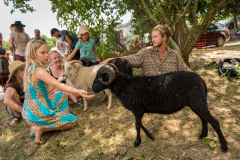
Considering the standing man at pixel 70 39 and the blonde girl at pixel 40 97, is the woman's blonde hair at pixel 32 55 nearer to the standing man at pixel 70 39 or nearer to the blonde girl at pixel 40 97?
the blonde girl at pixel 40 97

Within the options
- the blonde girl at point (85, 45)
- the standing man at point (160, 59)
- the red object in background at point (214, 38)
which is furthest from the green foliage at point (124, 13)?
the red object in background at point (214, 38)

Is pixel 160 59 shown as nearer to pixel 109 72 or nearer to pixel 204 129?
pixel 109 72

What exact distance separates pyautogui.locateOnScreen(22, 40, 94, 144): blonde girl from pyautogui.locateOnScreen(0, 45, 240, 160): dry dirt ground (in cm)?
30

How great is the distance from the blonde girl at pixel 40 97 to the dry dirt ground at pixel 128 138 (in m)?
0.30

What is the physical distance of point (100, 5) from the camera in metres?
4.93

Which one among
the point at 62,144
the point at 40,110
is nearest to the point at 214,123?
the point at 62,144

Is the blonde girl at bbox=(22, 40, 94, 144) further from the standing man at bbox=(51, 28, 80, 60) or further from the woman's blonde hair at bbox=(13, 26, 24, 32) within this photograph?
the woman's blonde hair at bbox=(13, 26, 24, 32)

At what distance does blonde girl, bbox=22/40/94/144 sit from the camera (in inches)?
102

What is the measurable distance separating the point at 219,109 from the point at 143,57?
2056 mm

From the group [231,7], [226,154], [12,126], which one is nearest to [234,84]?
[226,154]

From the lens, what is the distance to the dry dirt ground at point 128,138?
235cm

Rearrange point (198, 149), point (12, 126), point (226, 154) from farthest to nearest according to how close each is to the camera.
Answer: point (12, 126)
point (198, 149)
point (226, 154)

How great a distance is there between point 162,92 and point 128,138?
1.17 m

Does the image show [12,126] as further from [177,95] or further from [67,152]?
[177,95]
